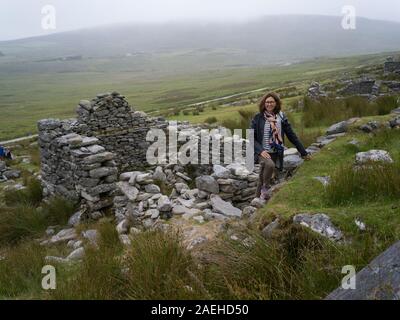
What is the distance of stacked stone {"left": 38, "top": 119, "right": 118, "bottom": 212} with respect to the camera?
10.2m

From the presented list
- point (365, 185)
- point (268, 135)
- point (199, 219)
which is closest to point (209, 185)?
point (199, 219)

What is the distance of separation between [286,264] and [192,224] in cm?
339

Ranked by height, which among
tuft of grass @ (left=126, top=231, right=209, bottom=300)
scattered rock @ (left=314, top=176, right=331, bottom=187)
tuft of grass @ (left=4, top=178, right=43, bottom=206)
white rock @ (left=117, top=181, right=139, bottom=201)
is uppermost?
scattered rock @ (left=314, top=176, right=331, bottom=187)

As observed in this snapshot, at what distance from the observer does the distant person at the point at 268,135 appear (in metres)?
7.45

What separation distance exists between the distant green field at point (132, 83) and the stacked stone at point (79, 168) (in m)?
38.0

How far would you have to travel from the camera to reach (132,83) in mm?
126625

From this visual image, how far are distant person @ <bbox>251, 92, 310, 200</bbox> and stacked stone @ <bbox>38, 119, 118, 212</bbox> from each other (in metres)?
4.27


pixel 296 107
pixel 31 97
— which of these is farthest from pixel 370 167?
pixel 31 97

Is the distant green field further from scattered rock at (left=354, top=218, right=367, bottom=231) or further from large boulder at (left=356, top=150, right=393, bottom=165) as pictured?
scattered rock at (left=354, top=218, right=367, bottom=231)

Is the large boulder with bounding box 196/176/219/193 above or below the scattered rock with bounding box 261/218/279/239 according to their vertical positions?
below

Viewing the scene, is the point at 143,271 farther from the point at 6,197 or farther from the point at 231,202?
the point at 6,197

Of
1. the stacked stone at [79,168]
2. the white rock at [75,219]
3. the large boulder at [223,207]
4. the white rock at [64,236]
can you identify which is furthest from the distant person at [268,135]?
the white rock at [75,219]

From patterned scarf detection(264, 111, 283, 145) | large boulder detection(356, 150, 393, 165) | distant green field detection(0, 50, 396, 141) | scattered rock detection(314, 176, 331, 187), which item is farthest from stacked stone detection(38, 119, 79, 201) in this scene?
distant green field detection(0, 50, 396, 141)
